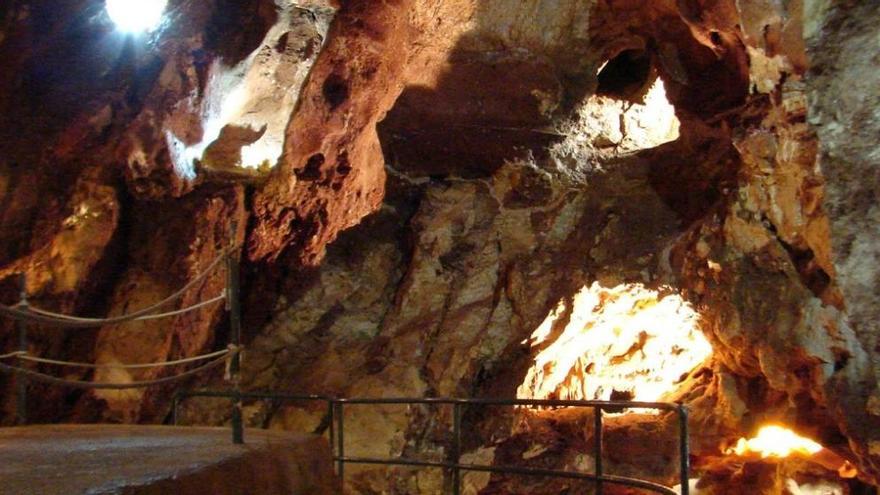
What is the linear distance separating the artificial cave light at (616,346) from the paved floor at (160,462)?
5245 millimetres

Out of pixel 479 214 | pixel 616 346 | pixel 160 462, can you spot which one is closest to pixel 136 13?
pixel 160 462

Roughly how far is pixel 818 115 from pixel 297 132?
341cm

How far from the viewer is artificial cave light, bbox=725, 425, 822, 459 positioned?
8180 mm

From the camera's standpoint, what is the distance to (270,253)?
6.25 metres

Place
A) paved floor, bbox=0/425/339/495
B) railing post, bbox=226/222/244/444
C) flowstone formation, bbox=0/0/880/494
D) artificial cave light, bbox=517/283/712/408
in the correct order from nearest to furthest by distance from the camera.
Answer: paved floor, bbox=0/425/339/495 < railing post, bbox=226/222/244/444 < flowstone formation, bbox=0/0/880/494 < artificial cave light, bbox=517/283/712/408

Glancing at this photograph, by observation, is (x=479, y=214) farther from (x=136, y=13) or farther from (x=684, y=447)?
(x=684, y=447)

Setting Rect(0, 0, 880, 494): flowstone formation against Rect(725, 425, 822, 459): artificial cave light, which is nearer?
Rect(0, 0, 880, 494): flowstone formation

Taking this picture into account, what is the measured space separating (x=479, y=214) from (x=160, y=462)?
584cm

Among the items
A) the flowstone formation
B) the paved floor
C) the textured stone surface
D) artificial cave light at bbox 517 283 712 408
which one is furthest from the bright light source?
artificial cave light at bbox 517 283 712 408

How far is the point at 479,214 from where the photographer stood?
783 centimetres

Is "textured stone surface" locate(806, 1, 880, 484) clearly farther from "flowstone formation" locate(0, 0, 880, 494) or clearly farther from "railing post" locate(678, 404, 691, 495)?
"railing post" locate(678, 404, 691, 495)

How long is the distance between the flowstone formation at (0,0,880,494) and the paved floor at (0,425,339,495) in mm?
2159

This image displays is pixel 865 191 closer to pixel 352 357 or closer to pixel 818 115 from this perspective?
pixel 818 115

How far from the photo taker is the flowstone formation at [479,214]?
15.1 ft
